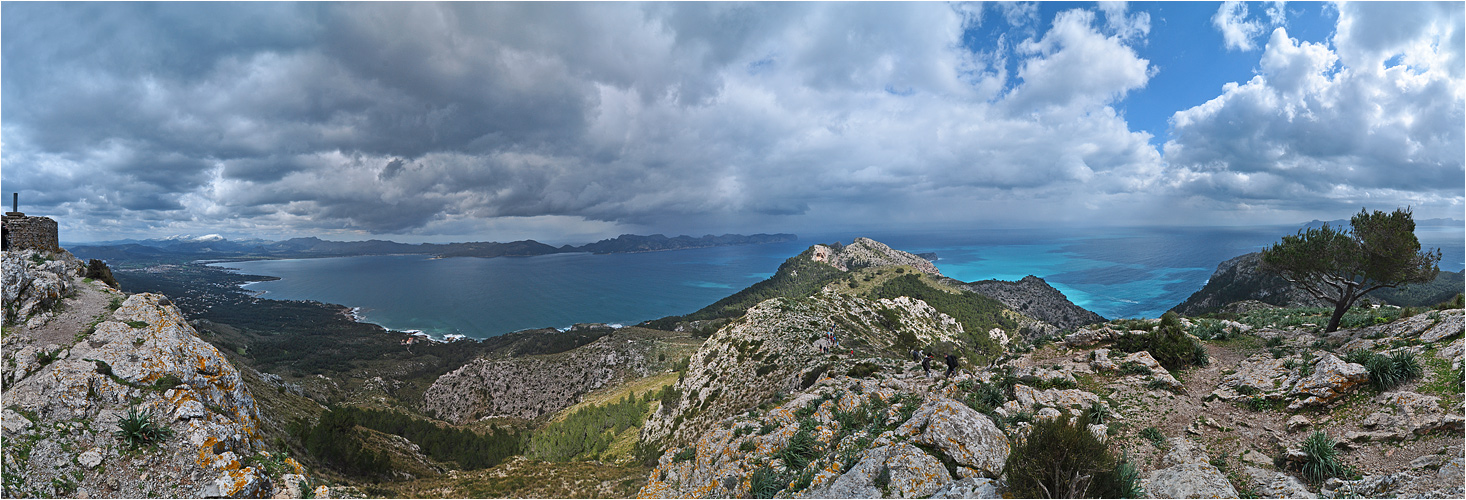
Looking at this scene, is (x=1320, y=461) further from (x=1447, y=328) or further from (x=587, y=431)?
(x=587, y=431)

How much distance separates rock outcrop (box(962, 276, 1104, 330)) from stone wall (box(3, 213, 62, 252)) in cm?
14513

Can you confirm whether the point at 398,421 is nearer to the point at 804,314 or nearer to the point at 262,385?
the point at 262,385

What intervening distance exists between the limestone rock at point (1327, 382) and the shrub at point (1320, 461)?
307cm

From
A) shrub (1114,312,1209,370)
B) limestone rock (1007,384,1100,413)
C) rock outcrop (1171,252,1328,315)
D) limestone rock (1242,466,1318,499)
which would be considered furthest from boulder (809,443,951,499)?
rock outcrop (1171,252,1328,315)

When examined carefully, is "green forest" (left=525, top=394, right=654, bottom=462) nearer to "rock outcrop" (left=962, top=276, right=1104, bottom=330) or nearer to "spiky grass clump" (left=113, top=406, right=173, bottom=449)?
"spiky grass clump" (left=113, top=406, right=173, bottom=449)

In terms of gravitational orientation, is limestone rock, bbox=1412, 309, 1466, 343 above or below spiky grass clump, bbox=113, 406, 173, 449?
above

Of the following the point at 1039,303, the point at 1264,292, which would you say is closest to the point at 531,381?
the point at 1039,303

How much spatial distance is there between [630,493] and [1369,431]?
21.9 meters

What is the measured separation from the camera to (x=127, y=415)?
484 inches

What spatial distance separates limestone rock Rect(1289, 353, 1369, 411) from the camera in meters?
11.2

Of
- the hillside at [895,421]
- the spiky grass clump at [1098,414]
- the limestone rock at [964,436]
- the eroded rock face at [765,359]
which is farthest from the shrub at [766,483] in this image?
the eroded rock face at [765,359]

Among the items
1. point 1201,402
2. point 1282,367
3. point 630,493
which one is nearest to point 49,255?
point 630,493

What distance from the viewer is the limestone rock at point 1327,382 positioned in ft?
36.6

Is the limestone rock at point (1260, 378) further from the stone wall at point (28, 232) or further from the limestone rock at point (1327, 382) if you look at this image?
the stone wall at point (28, 232)
